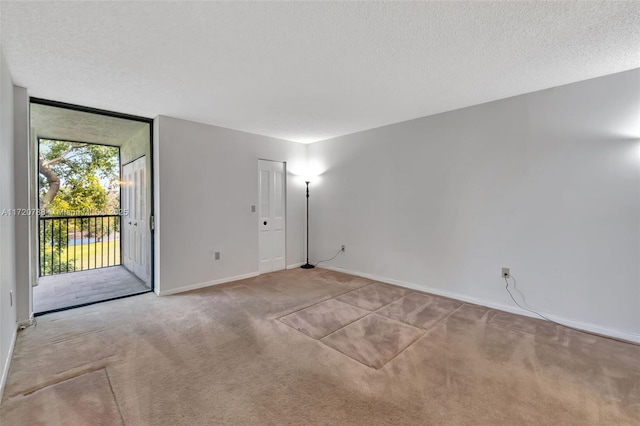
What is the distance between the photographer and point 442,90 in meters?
3.00

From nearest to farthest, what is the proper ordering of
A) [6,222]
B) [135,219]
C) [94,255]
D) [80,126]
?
[6,222] < [80,126] < [135,219] < [94,255]

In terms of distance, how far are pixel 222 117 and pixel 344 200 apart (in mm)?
2378

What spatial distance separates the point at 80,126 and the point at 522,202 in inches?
242

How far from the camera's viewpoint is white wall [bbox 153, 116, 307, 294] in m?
3.87

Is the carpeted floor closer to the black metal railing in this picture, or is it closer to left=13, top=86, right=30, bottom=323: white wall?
left=13, top=86, right=30, bottom=323: white wall

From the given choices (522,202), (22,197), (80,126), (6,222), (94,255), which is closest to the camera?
(6,222)

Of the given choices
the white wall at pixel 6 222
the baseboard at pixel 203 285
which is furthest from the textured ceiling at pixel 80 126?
the baseboard at pixel 203 285

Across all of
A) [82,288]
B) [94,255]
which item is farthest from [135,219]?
[94,255]

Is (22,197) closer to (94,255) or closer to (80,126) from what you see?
(80,126)

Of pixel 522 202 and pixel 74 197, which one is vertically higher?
pixel 74 197

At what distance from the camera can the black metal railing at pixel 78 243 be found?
16.3 feet

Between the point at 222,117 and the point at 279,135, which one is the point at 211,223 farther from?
the point at 279,135

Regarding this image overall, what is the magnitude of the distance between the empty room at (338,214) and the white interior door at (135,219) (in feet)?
0.27

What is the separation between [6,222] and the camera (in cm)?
230
